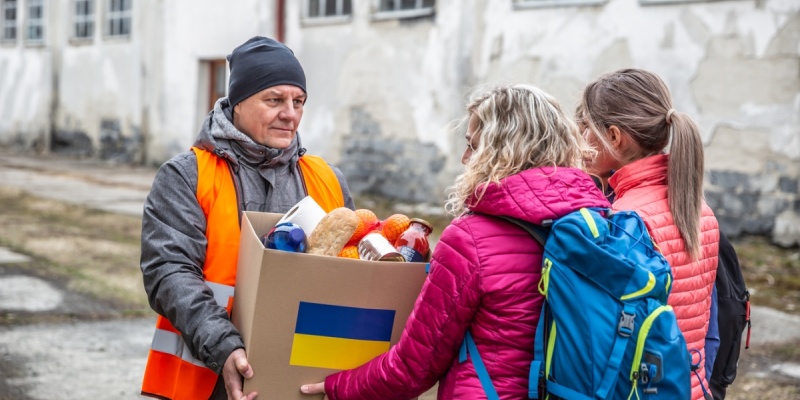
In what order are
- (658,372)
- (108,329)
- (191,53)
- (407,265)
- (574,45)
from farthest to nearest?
(191,53), (574,45), (108,329), (407,265), (658,372)

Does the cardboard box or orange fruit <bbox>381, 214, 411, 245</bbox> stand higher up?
orange fruit <bbox>381, 214, 411, 245</bbox>

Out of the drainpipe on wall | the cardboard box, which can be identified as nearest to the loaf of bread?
the cardboard box

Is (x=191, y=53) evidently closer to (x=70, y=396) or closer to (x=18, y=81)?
(x=18, y=81)

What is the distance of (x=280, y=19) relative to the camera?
13.9 metres

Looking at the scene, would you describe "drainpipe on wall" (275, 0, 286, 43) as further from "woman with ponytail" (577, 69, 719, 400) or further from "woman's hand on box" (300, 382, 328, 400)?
"woman's hand on box" (300, 382, 328, 400)

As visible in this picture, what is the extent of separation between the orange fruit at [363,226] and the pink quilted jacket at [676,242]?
25.5 inches

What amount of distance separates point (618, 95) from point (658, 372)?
2.82 feet

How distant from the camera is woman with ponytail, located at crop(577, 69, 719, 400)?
7.72 ft

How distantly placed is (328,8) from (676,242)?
11.5 meters

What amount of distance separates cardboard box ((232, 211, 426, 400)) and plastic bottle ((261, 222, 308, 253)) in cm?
6

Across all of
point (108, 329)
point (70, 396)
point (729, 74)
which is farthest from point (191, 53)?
point (70, 396)

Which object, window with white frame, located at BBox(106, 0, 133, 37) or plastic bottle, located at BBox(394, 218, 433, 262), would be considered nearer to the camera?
plastic bottle, located at BBox(394, 218, 433, 262)

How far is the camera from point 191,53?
50.8 ft

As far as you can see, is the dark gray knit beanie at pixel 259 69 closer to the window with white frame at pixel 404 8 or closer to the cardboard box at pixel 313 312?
the cardboard box at pixel 313 312
